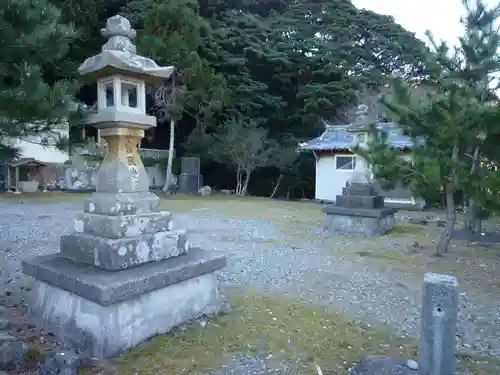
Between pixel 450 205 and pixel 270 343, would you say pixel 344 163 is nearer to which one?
pixel 450 205

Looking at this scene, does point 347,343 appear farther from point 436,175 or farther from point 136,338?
point 436,175

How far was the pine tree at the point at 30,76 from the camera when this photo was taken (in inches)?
135

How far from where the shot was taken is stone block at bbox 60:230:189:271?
2992 millimetres

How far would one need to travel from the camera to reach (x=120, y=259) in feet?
9.91

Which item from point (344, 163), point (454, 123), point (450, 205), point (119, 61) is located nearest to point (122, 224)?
point (119, 61)

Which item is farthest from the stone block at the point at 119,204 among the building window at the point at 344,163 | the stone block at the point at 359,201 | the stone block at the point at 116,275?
the building window at the point at 344,163

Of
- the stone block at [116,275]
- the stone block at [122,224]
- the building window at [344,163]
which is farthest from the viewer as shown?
the building window at [344,163]

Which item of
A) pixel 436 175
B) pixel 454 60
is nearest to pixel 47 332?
pixel 436 175

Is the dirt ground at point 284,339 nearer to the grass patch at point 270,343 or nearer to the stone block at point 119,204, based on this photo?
the grass patch at point 270,343

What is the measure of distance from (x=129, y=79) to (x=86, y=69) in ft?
1.31

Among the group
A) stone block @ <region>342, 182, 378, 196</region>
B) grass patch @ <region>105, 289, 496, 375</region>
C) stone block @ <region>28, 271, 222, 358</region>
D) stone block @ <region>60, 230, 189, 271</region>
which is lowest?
grass patch @ <region>105, 289, 496, 375</region>

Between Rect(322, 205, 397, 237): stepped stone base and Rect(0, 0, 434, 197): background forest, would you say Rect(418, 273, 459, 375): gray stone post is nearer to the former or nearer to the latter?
Rect(322, 205, 397, 237): stepped stone base

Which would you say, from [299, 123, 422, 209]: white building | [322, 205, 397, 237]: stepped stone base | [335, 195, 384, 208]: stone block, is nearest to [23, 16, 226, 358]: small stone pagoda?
[322, 205, 397, 237]: stepped stone base

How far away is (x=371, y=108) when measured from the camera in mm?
16453
